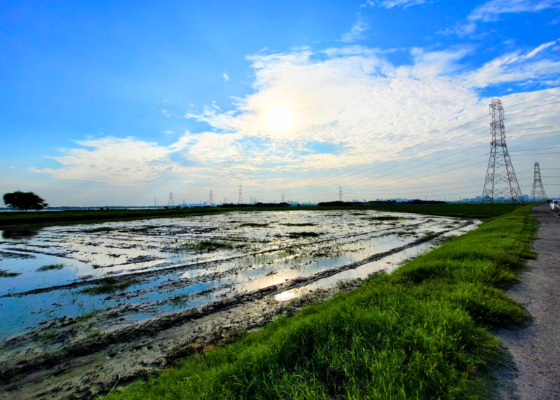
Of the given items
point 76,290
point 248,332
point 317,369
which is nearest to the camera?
point 317,369

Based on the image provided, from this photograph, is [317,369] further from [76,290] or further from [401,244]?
[401,244]

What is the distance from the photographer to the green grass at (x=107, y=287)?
9.28 metres

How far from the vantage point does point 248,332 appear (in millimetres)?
6234

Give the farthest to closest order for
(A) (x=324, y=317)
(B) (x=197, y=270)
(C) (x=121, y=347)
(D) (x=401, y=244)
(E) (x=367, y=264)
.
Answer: (D) (x=401, y=244)
(E) (x=367, y=264)
(B) (x=197, y=270)
(C) (x=121, y=347)
(A) (x=324, y=317)

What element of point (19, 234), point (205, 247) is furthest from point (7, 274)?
point (19, 234)

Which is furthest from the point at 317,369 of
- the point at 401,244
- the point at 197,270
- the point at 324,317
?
the point at 401,244

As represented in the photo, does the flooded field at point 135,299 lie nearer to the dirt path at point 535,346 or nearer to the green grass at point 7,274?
the green grass at point 7,274

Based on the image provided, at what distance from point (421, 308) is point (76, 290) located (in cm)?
1125

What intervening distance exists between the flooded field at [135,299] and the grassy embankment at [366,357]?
1.40 m

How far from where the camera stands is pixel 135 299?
8562 millimetres

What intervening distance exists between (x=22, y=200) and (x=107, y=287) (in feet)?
401

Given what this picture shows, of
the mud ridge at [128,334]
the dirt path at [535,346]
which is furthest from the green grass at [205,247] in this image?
the dirt path at [535,346]

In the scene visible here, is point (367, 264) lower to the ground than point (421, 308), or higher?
lower

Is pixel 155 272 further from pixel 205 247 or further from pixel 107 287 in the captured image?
pixel 205 247
